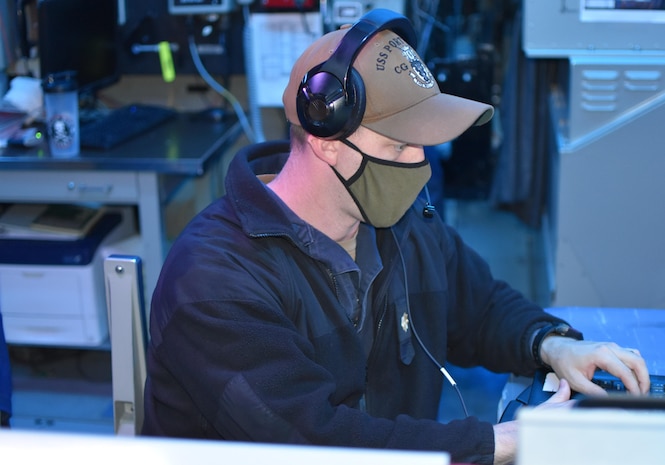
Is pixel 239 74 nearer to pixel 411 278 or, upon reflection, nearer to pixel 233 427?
pixel 411 278

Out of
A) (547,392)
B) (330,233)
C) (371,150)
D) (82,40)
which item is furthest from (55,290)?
(547,392)

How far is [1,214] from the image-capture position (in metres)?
2.61

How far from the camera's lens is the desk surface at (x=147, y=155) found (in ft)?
7.48

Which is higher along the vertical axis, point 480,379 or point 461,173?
point 461,173

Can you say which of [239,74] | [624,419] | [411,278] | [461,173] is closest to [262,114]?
[239,74]

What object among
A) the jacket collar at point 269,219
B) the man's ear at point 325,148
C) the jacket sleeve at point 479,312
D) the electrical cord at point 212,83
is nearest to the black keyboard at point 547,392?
the jacket sleeve at point 479,312

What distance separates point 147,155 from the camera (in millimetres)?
2342

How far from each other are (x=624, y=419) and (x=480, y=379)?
2175 mm

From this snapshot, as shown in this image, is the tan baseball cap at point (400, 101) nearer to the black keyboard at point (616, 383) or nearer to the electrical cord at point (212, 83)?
the black keyboard at point (616, 383)

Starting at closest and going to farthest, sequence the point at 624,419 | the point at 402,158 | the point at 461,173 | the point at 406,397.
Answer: the point at 624,419 → the point at 402,158 → the point at 406,397 → the point at 461,173

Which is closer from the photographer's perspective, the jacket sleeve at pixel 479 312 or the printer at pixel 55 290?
the jacket sleeve at pixel 479 312

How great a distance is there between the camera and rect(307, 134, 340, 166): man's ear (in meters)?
1.25

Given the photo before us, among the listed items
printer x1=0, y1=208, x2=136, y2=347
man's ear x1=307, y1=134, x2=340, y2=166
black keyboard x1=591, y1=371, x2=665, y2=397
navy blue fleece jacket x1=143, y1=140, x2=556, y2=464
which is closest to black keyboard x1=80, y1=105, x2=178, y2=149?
printer x1=0, y1=208, x2=136, y2=347

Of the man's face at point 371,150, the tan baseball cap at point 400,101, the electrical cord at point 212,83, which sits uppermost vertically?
the tan baseball cap at point 400,101
